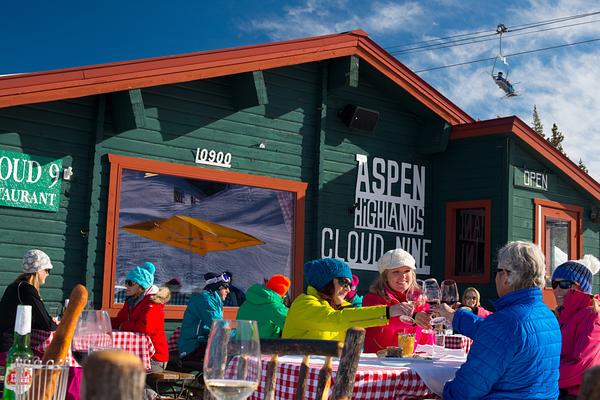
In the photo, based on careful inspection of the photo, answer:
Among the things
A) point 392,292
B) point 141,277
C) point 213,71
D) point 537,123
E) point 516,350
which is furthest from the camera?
point 537,123

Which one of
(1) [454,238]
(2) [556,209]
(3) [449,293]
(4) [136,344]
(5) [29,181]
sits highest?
(2) [556,209]

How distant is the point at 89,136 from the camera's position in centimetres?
911

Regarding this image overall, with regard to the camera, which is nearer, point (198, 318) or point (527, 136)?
point (198, 318)

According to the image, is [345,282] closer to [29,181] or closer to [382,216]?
[29,181]

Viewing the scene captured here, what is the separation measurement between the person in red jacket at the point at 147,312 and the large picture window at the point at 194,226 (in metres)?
1.07

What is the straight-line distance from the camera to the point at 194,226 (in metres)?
9.78

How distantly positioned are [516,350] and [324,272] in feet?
6.17

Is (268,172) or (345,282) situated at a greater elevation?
(268,172)

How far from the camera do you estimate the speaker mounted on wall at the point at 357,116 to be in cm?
1119

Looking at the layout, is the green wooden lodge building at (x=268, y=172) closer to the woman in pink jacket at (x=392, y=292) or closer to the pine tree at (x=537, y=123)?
the woman in pink jacket at (x=392, y=292)

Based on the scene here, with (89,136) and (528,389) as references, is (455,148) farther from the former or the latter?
(528,389)

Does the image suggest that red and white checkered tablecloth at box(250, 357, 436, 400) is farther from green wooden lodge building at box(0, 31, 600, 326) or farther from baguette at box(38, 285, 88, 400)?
green wooden lodge building at box(0, 31, 600, 326)

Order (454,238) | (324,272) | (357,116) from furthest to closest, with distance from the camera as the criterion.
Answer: (454,238) < (357,116) < (324,272)

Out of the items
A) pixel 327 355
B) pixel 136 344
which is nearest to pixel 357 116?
pixel 136 344
